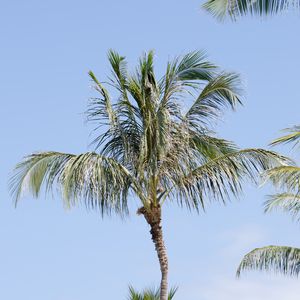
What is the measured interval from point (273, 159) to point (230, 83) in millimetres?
1948

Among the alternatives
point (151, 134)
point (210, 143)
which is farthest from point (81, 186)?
point (210, 143)

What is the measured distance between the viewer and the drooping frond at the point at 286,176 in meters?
13.9

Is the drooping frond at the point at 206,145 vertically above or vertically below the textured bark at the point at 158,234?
above

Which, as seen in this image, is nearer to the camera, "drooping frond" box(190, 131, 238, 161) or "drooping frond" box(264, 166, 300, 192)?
"drooping frond" box(264, 166, 300, 192)

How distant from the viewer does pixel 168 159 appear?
16672 millimetres

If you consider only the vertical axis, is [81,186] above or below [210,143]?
below

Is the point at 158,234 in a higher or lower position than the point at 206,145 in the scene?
lower

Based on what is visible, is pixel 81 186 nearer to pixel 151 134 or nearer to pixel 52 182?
pixel 52 182

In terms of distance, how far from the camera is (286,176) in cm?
1403

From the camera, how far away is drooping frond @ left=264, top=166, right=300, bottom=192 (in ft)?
45.5

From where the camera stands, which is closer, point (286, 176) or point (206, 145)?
point (286, 176)

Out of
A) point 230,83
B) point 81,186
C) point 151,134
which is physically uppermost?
point 230,83

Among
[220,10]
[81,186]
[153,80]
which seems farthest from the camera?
[153,80]

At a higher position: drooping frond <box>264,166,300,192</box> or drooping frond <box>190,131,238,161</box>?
drooping frond <box>190,131,238,161</box>
